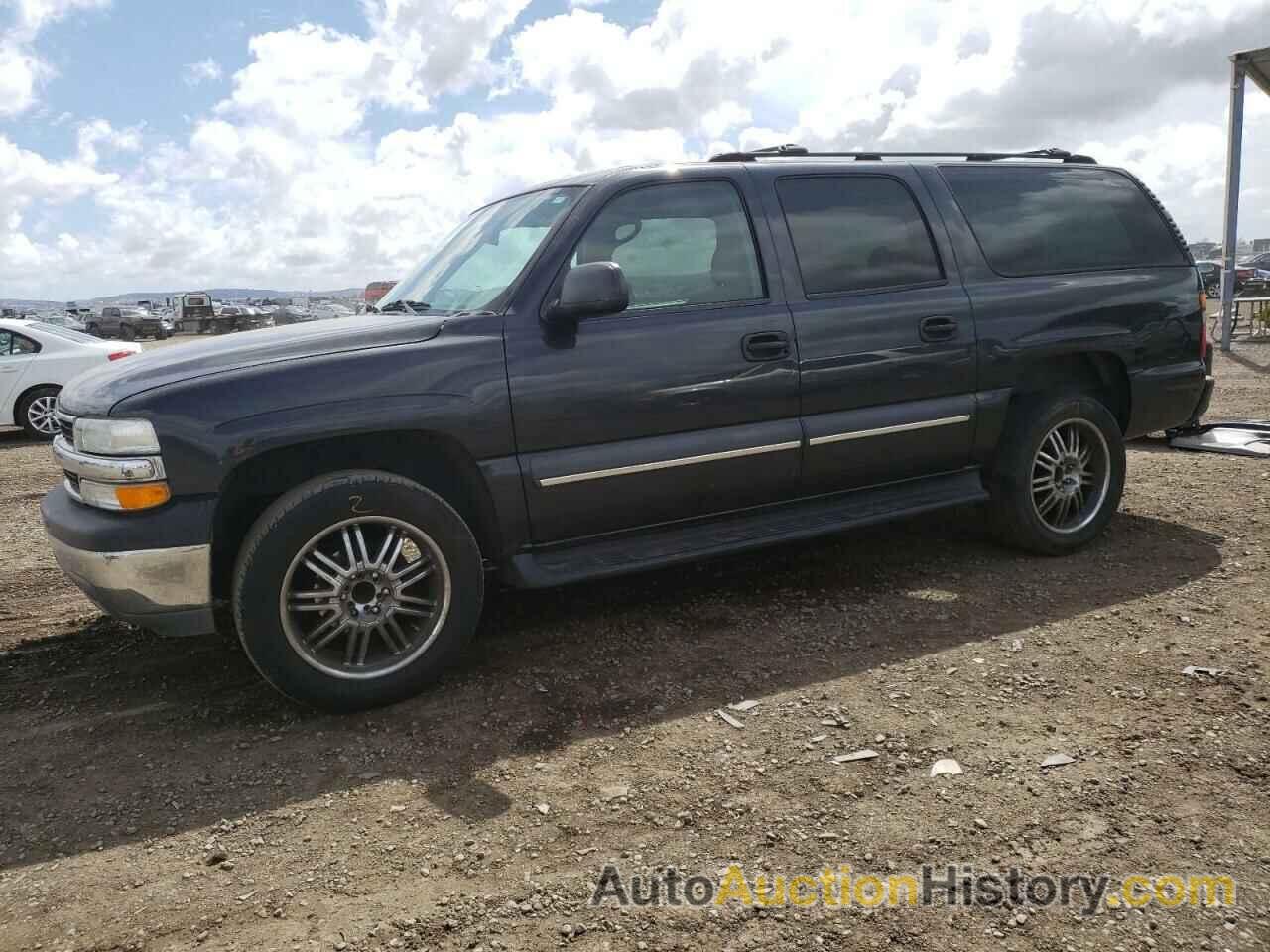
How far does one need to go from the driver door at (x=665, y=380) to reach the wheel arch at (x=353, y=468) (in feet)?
0.67

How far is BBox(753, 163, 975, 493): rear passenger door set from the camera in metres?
4.28

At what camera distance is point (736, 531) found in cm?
419

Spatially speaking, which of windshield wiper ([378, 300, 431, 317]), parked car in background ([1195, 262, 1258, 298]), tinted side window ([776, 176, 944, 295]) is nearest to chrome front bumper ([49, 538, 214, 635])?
windshield wiper ([378, 300, 431, 317])

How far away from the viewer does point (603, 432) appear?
3.84m

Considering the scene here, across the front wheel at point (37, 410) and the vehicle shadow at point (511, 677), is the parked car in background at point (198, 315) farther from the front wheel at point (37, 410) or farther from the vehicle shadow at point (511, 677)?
the vehicle shadow at point (511, 677)

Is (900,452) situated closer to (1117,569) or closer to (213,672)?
(1117,569)

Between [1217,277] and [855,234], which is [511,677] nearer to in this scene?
[855,234]

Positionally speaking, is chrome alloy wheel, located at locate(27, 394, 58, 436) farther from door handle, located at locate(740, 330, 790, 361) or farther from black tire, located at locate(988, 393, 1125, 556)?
black tire, located at locate(988, 393, 1125, 556)

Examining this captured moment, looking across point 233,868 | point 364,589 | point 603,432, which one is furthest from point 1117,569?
point 233,868

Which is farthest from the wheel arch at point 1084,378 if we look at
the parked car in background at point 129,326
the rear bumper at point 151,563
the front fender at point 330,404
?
the parked car in background at point 129,326

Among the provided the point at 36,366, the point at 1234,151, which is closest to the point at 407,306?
the point at 36,366

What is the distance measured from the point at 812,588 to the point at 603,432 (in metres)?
1.47

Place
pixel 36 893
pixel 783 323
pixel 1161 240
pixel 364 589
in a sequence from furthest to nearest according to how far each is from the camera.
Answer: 1. pixel 1161 240
2. pixel 783 323
3. pixel 364 589
4. pixel 36 893

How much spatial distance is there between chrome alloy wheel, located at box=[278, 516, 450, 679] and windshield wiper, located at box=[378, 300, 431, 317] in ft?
3.43
